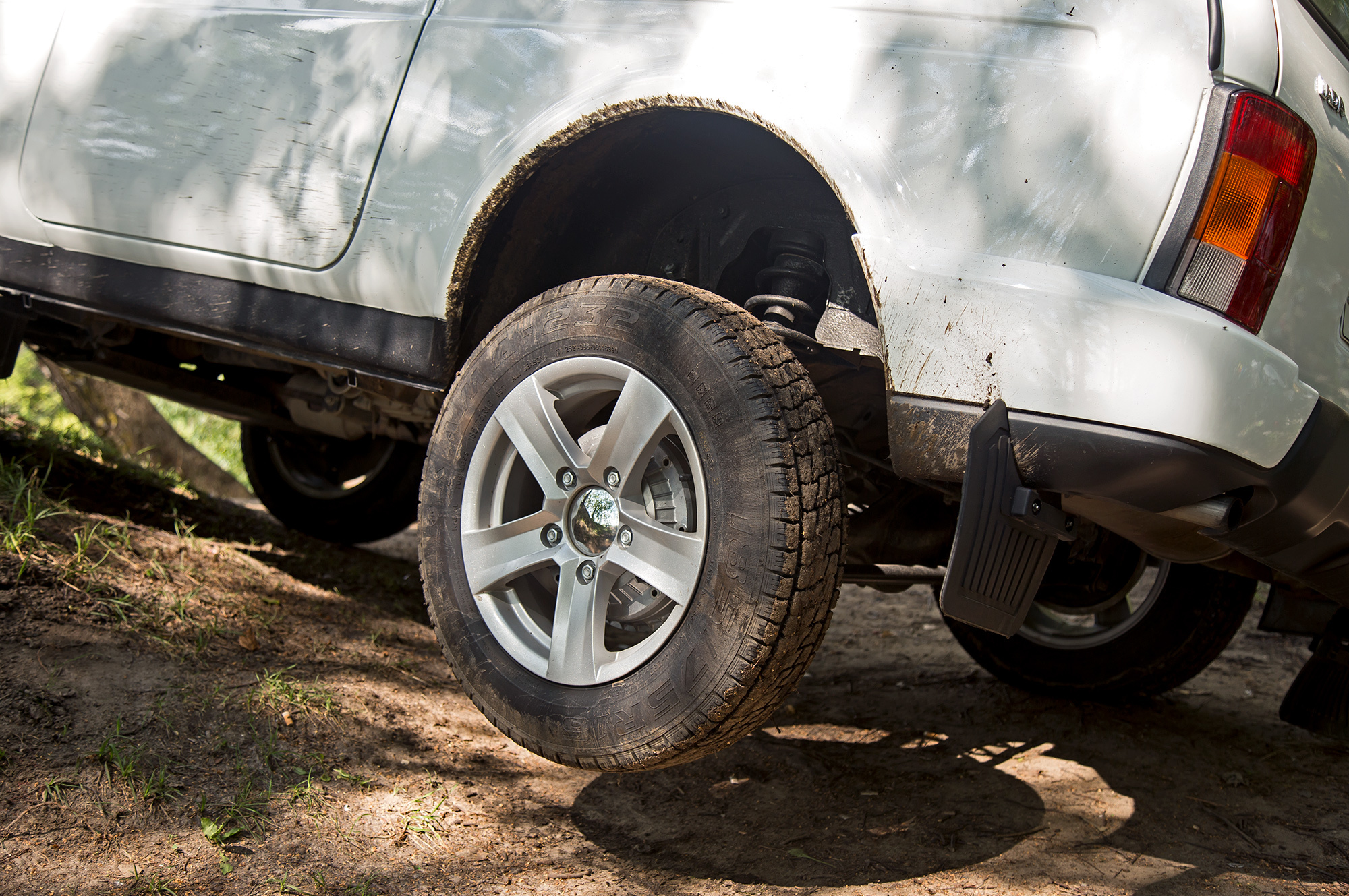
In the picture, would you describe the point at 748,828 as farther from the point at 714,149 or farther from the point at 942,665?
the point at 942,665

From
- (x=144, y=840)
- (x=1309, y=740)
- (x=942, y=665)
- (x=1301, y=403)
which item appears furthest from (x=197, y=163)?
(x=1309, y=740)

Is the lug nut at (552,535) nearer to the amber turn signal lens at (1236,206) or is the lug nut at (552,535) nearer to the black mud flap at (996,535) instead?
the black mud flap at (996,535)

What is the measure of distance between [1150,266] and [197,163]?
2.16 m

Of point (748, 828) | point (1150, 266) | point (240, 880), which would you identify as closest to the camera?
point (1150, 266)

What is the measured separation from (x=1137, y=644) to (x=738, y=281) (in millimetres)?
1795

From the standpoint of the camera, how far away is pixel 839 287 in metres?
1.95

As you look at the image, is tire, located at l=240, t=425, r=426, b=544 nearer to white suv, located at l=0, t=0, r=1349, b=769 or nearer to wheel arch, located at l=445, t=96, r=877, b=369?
white suv, located at l=0, t=0, r=1349, b=769

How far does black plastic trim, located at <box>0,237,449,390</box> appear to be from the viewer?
2219mm

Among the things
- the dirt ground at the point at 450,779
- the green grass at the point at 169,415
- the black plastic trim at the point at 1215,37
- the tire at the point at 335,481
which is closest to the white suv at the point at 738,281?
the black plastic trim at the point at 1215,37

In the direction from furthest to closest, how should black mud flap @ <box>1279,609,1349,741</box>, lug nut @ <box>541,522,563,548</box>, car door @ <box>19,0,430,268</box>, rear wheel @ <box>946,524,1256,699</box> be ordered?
rear wheel @ <box>946,524,1256,699</box> < black mud flap @ <box>1279,609,1349,741</box> < car door @ <box>19,0,430,268</box> < lug nut @ <box>541,522,563,548</box>

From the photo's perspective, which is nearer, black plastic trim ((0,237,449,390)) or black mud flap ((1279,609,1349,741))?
black plastic trim ((0,237,449,390))

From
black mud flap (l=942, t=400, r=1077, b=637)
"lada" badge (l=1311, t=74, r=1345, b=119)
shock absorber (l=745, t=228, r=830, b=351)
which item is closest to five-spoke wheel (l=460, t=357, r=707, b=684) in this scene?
shock absorber (l=745, t=228, r=830, b=351)

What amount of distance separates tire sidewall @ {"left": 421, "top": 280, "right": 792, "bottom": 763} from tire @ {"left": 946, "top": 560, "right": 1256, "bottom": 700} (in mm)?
1532

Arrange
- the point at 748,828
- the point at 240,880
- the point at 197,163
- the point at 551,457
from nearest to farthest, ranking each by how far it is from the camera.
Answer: the point at 240,880 < the point at 551,457 < the point at 748,828 < the point at 197,163
